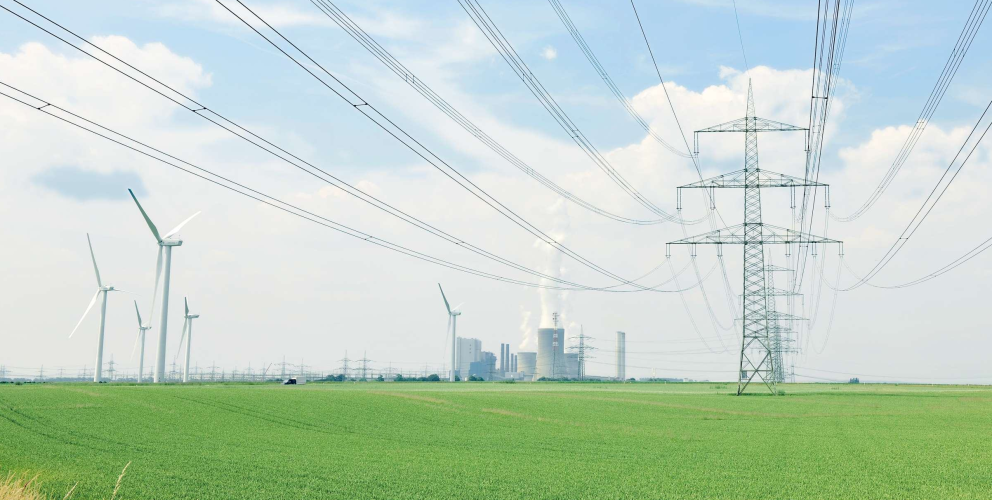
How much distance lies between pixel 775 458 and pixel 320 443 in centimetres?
2212

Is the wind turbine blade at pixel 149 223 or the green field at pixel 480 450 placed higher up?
the wind turbine blade at pixel 149 223

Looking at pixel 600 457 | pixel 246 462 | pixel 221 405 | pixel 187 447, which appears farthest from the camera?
pixel 221 405

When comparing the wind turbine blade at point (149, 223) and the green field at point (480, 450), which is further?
the wind turbine blade at point (149, 223)

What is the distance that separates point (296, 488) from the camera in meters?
26.1

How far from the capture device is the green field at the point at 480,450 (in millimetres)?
26281

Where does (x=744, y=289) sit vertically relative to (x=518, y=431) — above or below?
above

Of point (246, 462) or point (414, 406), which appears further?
point (414, 406)

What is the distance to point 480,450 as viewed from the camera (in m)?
38.3

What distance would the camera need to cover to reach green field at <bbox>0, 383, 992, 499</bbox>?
86.2 ft

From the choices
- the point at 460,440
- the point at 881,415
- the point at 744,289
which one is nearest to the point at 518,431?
the point at 460,440

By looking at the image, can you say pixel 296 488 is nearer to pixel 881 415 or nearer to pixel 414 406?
pixel 414 406

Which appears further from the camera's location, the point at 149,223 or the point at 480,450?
the point at 149,223

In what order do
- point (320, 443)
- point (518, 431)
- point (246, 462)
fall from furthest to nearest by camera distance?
point (518, 431)
point (320, 443)
point (246, 462)

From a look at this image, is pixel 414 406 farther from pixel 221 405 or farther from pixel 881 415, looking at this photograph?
pixel 881 415
